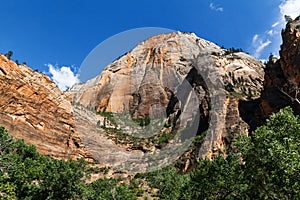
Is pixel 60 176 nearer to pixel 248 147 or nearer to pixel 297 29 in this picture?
pixel 248 147

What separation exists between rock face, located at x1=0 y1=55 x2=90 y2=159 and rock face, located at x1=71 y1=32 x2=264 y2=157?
85.9 feet

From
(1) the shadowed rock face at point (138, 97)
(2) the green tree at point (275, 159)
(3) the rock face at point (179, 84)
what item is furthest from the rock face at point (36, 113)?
(2) the green tree at point (275, 159)

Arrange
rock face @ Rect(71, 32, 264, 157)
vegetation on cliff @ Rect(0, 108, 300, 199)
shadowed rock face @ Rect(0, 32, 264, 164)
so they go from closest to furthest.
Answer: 1. vegetation on cliff @ Rect(0, 108, 300, 199)
2. shadowed rock face @ Rect(0, 32, 264, 164)
3. rock face @ Rect(71, 32, 264, 157)

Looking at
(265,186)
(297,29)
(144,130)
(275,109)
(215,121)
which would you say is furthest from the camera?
(144,130)

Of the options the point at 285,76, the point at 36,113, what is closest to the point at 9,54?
the point at 36,113

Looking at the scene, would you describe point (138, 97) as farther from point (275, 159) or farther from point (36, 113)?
point (275, 159)

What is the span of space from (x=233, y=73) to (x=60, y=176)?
59466 mm

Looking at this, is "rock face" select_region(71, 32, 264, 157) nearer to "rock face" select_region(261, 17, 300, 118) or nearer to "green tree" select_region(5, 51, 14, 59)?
"rock face" select_region(261, 17, 300, 118)

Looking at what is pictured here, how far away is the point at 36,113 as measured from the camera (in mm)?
48969

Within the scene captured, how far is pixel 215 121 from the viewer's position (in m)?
54.7

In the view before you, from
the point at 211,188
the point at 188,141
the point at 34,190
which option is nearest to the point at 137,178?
the point at 188,141

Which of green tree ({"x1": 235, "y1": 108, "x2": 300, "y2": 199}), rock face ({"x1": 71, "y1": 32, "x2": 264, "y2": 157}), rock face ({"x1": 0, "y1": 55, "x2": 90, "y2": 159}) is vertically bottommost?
green tree ({"x1": 235, "y1": 108, "x2": 300, "y2": 199})

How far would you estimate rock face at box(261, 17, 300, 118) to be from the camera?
1697 inches

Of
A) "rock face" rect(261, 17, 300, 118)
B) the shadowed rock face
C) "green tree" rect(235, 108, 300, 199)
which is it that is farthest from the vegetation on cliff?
"rock face" rect(261, 17, 300, 118)
